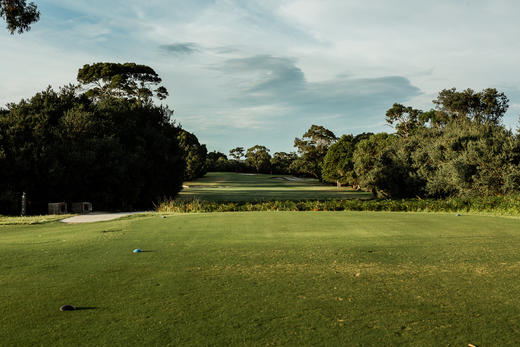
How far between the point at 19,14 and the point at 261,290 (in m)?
14.2

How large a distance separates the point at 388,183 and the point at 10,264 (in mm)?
31038

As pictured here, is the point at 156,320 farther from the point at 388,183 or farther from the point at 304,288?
the point at 388,183

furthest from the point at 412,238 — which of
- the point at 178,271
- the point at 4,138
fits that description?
the point at 4,138

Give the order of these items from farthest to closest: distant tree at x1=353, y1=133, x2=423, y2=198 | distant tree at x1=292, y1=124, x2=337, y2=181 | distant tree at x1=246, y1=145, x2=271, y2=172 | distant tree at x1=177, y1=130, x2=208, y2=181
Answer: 1. distant tree at x1=246, y1=145, x2=271, y2=172
2. distant tree at x1=292, y1=124, x2=337, y2=181
3. distant tree at x1=177, y1=130, x2=208, y2=181
4. distant tree at x1=353, y1=133, x2=423, y2=198

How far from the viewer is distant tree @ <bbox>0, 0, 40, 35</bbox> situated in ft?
45.4

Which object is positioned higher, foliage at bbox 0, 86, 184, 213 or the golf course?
foliage at bbox 0, 86, 184, 213

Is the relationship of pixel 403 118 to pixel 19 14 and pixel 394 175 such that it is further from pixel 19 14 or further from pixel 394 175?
pixel 19 14

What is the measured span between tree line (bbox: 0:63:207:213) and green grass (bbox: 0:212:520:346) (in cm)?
1270

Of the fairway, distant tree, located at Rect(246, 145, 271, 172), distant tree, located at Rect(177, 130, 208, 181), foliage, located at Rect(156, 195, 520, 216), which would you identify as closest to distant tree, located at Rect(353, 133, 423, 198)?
the fairway

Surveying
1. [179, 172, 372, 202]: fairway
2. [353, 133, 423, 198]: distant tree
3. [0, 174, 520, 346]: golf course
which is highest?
[353, 133, 423, 198]: distant tree

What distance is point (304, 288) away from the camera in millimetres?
5094

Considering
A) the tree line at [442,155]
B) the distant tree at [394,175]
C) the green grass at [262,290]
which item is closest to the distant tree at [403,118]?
the tree line at [442,155]

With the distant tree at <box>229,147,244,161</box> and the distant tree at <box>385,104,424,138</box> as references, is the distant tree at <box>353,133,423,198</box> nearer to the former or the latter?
the distant tree at <box>385,104,424,138</box>

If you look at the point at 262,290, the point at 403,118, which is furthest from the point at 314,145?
the point at 262,290
